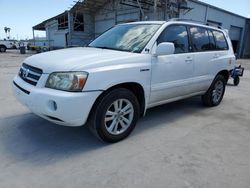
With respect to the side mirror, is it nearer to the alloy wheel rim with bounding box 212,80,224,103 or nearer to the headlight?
the headlight

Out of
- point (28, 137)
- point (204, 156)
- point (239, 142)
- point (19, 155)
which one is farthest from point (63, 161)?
point (239, 142)

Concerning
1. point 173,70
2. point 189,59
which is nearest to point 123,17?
point 189,59

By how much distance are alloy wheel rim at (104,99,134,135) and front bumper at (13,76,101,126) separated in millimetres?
399

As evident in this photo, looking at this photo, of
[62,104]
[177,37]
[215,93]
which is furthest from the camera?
[215,93]

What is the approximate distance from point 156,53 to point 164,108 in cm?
192

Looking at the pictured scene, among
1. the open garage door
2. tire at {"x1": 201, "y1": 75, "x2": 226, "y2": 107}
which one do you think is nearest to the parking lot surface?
tire at {"x1": 201, "y1": 75, "x2": 226, "y2": 107}

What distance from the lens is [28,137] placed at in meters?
3.43

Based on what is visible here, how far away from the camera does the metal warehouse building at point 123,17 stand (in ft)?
63.9

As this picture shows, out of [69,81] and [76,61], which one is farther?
[76,61]

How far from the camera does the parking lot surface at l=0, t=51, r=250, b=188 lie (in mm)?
2477

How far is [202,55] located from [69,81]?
2.88 metres

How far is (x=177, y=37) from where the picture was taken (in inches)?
161

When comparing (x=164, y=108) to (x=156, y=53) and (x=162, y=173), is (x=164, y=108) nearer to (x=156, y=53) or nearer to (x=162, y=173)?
(x=156, y=53)

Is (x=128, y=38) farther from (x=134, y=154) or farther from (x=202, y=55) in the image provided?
(x=134, y=154)
